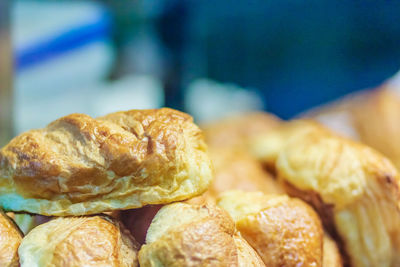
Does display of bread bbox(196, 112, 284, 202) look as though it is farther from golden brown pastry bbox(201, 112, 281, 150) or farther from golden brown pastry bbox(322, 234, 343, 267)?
golden brown pastry bbox(322, 234, 343, 267)

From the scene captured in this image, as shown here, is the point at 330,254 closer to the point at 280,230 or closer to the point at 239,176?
the point at 280,230

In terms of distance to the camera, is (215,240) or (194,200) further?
(194,200)

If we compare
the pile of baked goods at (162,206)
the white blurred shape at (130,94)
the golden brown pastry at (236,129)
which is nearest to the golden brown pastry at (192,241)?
the pile of baked goods at (162,206)

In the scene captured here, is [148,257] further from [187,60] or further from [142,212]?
[187,60]

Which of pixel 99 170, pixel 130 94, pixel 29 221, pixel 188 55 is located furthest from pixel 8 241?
pixel 188 55

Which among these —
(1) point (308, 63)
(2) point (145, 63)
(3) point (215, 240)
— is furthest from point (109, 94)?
(3) point (215, 240)

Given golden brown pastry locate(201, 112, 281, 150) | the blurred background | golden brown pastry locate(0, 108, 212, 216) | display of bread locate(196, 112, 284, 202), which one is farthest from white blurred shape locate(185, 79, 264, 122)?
golden brown pastry locate(0, 108, 212, 216)
